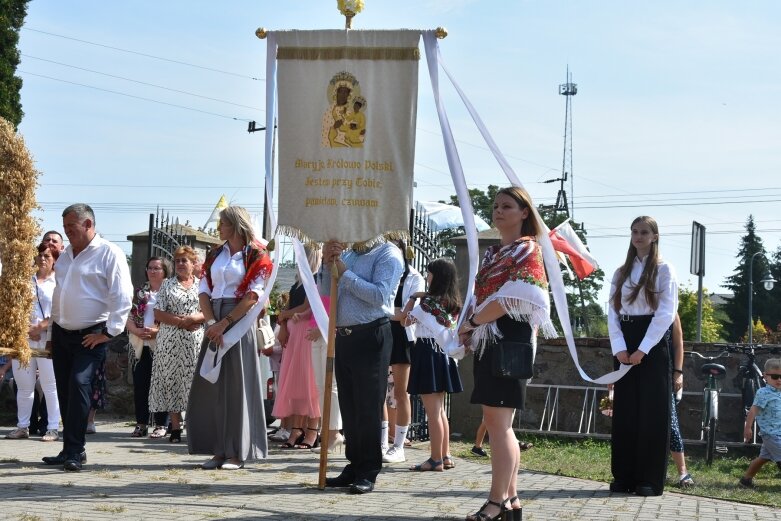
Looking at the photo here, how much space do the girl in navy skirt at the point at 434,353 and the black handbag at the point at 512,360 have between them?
6.66 ft

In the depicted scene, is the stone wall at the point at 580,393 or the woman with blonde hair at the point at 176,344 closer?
the woman with blonde hair at the point at 176,344

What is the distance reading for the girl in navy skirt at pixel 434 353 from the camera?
8844mm

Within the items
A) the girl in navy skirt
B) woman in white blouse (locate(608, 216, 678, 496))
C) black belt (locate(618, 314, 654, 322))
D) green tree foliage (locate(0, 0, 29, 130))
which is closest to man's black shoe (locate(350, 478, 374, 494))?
the girl in navy skirt

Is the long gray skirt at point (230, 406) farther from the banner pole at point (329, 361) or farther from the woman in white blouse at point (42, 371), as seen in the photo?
the woman in white blouse at point (42, 371)

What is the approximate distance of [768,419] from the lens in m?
9.27

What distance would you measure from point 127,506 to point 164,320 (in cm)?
428

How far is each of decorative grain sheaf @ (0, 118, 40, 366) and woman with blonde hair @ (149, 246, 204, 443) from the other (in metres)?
3.15

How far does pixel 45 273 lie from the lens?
11008mm

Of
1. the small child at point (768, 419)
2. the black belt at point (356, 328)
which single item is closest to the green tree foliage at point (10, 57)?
the black belt at point (356, 328)

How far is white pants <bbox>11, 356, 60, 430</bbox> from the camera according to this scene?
1093 cm

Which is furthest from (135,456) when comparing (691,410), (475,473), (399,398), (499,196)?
(691,410)

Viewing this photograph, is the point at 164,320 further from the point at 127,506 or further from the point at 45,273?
the point at 127,506

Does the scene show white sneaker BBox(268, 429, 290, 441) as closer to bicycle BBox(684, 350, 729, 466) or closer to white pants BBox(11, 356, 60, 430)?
white pants BBox(11, 356, 60, 430)

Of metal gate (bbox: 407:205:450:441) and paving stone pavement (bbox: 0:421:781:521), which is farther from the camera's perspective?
metal gate (bbox: 407:205:450:441)
